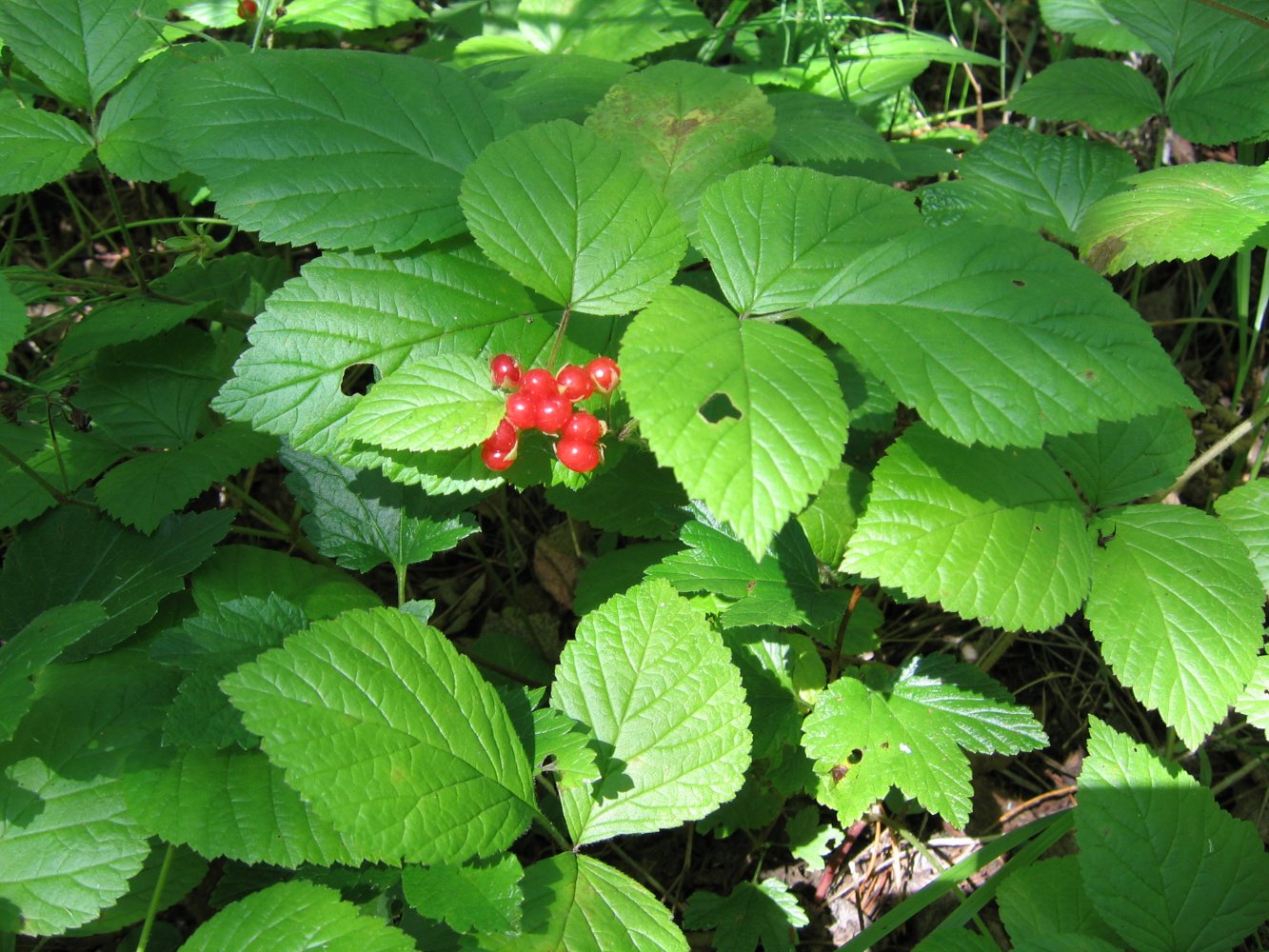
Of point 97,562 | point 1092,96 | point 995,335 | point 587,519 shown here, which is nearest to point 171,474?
point 97,562

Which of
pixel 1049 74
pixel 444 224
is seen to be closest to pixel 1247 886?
pixel 444 224

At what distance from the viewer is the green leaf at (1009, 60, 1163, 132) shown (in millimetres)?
2674

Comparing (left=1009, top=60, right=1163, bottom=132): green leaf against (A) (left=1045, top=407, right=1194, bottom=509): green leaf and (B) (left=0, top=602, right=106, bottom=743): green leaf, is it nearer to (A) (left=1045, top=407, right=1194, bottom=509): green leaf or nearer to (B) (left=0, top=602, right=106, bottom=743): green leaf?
(A) (left=1045, top=407, right=1194, bottom=509): green leaf

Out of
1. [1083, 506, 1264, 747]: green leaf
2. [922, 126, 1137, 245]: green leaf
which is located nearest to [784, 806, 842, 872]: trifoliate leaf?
[1083, 506, 1264, 747]: green leaf

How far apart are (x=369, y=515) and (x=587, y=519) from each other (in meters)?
0.54

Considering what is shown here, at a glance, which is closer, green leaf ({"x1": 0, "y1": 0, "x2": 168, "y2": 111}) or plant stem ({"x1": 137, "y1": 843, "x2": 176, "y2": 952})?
plant stem ({"x1": 137, "y1": 843, "x2": 176, "y2": 952})

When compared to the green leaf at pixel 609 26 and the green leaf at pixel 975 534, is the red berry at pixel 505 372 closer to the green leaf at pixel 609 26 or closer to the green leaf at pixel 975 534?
the green leaf at pixel 975 534

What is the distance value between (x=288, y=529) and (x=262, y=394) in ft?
2.57

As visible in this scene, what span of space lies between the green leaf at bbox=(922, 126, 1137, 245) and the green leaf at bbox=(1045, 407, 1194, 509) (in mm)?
686

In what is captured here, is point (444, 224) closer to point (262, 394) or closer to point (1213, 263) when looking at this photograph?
point (262, 394)

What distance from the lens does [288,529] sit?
243cm

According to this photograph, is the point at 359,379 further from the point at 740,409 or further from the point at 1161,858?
the point at 1161,858

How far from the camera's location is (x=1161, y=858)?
5.97 ft

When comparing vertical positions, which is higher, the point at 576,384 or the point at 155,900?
the point at 576,384
